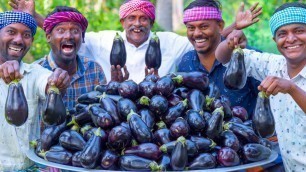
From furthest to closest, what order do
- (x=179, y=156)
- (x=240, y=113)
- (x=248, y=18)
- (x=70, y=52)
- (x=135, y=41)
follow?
(x=135, y=41)
(x=70, y=52)
(x=248, y=18)
(x=240, y=113)
(x=179, y=156)

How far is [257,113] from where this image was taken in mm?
3648

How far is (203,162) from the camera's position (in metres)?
3.50

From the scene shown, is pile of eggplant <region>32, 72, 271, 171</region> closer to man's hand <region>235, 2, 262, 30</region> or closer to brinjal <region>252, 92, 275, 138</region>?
brinjal <region>252, 92, 275, 138</region>

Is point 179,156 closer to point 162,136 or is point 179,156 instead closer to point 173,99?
point 162,136

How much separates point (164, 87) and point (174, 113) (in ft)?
0.70

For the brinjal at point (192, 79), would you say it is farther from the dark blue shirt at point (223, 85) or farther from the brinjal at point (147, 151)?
the dark blue shirt at point (223, 85)

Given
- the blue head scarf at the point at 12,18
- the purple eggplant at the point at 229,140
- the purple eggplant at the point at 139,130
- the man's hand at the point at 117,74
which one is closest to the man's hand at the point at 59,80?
the purple eggplant at the point at 139,130

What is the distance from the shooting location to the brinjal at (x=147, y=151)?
11.5 ft

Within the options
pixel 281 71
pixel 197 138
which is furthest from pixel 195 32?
pixel 197 138

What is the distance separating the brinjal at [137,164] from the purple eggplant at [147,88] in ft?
1.80

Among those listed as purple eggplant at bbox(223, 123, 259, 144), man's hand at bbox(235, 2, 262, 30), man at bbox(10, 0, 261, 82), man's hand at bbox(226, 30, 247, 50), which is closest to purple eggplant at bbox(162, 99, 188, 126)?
purple eggplant at bbox(223, 123, 259, 144)

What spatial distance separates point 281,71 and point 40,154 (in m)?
1.98

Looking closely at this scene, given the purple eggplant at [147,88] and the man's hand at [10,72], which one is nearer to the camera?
the man's hand at [10,72]

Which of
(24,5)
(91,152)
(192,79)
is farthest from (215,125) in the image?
(24,5)
